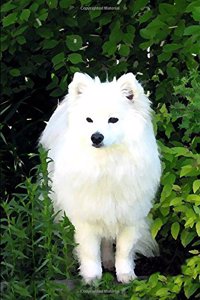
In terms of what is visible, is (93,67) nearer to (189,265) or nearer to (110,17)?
(110,17)

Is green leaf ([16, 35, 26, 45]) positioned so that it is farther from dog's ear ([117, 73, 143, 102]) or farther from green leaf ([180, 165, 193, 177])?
green leaf ([180, 165, 193, 177])

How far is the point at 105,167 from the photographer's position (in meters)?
3.87

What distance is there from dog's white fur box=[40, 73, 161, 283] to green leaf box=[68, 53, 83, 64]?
22.3 inches

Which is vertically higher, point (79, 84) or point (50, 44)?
point (79, 84)

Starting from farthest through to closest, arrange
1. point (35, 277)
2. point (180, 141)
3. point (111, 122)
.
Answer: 1. point (180, 141)
2. point (35, 277)
3. point (111, 122)

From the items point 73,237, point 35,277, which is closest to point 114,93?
point 73,237

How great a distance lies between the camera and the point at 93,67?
16.5 feet

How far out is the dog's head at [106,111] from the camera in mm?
3762

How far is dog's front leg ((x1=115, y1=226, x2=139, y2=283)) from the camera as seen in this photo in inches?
163

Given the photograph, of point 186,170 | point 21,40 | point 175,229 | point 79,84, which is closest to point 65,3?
point 21,40

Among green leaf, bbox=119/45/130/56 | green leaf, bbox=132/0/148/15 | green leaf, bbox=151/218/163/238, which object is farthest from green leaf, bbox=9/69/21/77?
green leaf, bbox=151/218/163/238

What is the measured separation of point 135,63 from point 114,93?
1313 millimetres

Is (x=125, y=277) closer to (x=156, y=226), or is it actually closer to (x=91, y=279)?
(x=91, y=279)

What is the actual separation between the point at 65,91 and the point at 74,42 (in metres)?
0.38
